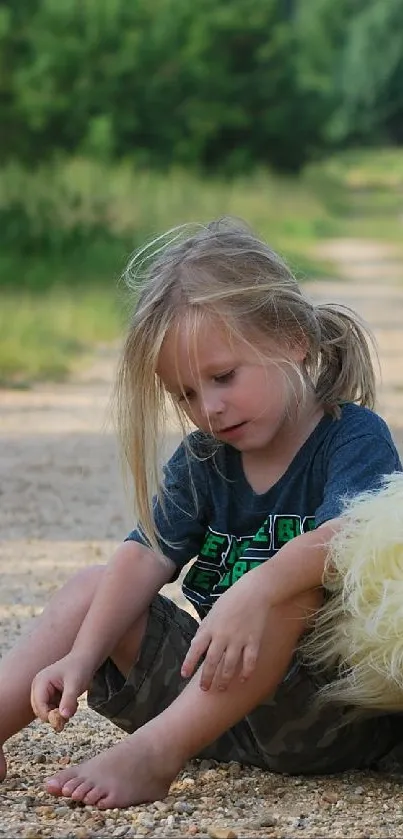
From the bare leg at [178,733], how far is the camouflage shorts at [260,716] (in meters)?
0.14

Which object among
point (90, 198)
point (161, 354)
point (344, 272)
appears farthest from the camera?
point (90, 198)

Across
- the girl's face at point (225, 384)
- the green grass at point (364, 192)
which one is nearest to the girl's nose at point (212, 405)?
the girl's face at point (225, 384)

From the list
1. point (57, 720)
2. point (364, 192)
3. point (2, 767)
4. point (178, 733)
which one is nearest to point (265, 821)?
point (178, 733)

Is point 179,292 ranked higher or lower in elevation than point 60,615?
higher

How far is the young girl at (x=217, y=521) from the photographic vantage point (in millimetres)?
2674

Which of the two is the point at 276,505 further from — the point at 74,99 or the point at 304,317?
the point at 74,99

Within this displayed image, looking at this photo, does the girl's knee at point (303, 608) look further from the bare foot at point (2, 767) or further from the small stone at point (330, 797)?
the bare foot at point (2, 767)

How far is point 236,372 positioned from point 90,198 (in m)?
16.0

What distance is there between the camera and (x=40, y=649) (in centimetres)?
292

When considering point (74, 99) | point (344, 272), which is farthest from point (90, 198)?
point (74, 99)

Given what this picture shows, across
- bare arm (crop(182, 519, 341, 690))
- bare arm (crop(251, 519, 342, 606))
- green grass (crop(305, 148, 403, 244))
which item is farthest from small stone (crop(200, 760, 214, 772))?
green grass (crop(305, 148, 403, 244))

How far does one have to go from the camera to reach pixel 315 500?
2.95 metres

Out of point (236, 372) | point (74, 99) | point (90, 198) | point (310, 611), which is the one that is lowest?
point (310, 611)

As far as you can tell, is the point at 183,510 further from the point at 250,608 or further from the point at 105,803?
the point at 105,803
